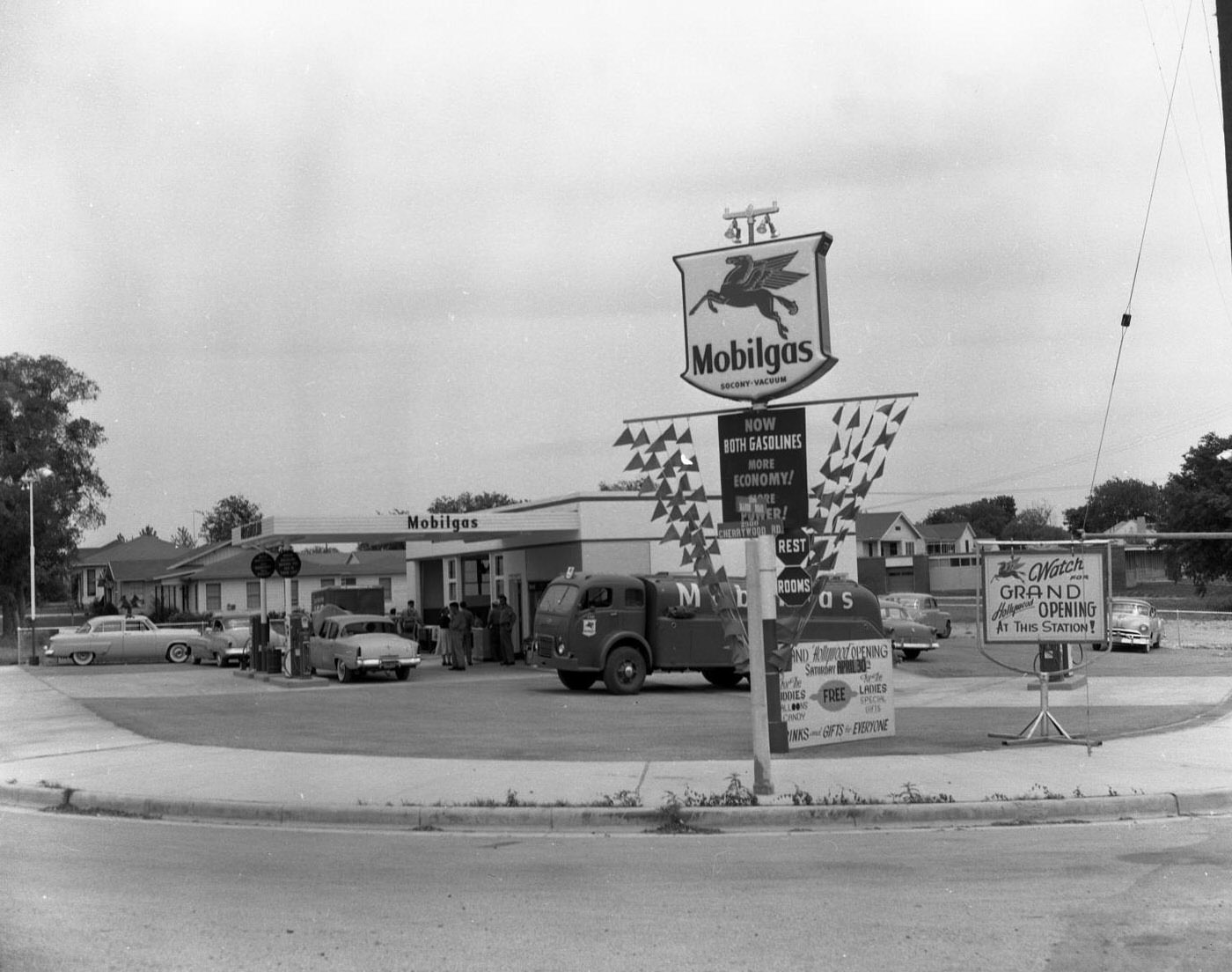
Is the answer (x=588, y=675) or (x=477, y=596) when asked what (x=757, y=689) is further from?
(x=477, y=596)

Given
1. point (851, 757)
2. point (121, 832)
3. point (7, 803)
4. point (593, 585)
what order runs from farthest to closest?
point (593, 585) < point (851, 757) < point (7, 803) < point (121, 832)

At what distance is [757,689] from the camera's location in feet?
40.0

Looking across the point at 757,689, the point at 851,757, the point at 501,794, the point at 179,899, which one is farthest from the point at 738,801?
the point at 179,899

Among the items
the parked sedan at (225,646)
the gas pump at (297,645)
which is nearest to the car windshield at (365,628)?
Answer: the gas pump at (297,645)

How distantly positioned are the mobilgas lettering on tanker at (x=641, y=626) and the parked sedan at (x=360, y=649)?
5130 millimetres

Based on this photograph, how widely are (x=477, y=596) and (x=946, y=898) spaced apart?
110 ft

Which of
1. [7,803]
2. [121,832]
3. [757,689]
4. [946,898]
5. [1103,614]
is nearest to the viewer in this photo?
[946,898]

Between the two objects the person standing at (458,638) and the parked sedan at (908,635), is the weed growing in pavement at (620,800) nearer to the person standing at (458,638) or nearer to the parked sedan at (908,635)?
the person standing at (458,638)

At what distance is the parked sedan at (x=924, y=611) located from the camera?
131ft

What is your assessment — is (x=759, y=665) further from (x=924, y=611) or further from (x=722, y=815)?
(x=924, y=611)

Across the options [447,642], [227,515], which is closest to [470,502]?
[227,515]

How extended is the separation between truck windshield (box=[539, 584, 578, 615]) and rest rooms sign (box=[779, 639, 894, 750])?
9.93 meters

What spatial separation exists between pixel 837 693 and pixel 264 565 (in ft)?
66.9

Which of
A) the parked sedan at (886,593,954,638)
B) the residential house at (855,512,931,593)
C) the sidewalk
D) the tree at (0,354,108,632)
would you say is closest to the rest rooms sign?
the sidewalk
